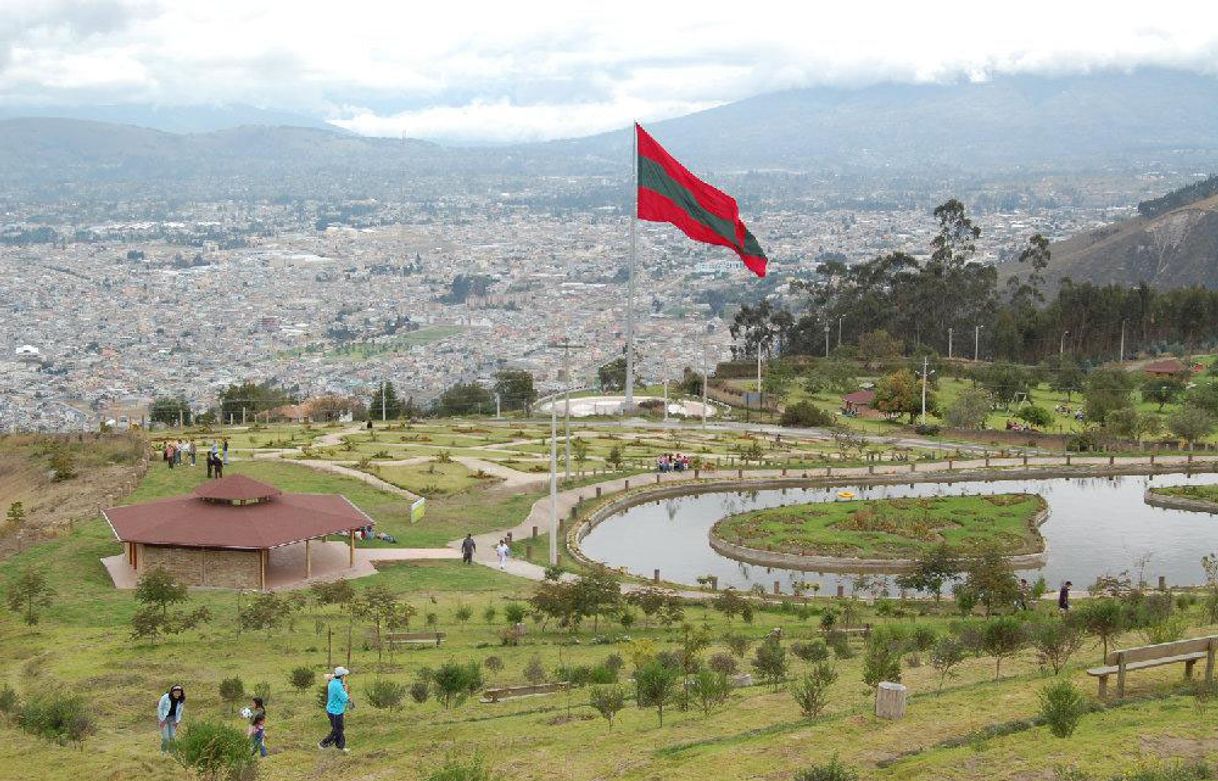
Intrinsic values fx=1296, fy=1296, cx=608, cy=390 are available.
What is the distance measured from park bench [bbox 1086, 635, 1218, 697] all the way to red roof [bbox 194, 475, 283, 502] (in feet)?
68.2

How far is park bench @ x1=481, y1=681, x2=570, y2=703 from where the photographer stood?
19.4m

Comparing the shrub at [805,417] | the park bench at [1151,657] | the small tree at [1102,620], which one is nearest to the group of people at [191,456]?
the small tree at [1102,620]

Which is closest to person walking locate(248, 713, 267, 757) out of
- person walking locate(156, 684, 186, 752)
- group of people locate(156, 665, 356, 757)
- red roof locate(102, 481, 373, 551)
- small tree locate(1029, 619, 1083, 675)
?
group of people locate(156, 665, 356, 757)

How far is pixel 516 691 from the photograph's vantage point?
19641 millimetres

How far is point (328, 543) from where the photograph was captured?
3366 centimetres

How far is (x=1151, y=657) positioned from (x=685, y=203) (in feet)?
123

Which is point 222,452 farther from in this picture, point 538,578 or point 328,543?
point 538,578

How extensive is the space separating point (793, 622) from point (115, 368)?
116310 millimetres

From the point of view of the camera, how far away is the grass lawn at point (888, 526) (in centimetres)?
3688

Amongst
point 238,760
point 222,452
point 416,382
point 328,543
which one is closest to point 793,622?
point 328,543

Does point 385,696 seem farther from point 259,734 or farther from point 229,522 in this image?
point 229,522

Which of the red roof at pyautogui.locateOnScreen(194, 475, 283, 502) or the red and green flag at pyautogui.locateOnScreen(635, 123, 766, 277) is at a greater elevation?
the red and green flag at pyautogui.locateOnScreen(635, 123, 766, 277)

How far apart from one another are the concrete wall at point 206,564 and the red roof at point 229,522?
1.09 ft

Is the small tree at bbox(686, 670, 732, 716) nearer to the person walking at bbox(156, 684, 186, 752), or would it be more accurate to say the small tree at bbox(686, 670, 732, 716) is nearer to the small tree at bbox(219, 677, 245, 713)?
the small tree at bbox(219, 677, 245, 713)
